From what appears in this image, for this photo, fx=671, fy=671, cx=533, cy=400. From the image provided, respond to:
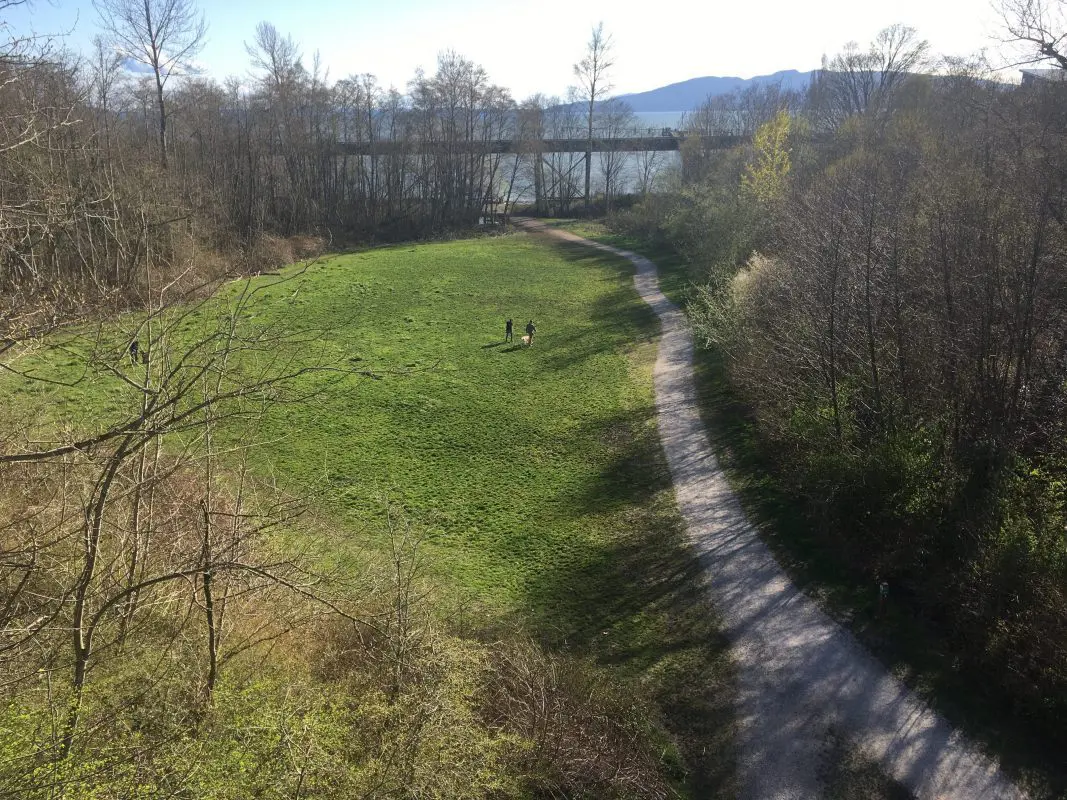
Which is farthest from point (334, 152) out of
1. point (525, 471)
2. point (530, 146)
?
point (525, 471)

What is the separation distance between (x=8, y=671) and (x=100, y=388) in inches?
620

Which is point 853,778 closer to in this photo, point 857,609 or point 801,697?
point 801,697

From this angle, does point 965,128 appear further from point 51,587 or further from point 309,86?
point 309,86

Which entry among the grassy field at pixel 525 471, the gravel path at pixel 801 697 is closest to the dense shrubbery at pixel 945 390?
the gravel path at pixel 801 697

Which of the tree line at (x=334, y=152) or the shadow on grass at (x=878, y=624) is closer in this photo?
the shadow on grass at (x=878, y=624)

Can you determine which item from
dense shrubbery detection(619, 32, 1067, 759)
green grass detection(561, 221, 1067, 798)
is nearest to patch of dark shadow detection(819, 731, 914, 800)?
green grass detection(561, 221, 1067, 798)

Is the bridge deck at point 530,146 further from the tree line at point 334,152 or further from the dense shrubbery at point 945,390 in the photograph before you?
the dense shrubbery at point 945,390

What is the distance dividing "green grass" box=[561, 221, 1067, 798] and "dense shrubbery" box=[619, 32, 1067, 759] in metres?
0.24

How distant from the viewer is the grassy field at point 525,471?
1045 cm

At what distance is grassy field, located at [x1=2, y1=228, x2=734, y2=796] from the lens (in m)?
10.4

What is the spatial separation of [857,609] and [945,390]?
4.41 m

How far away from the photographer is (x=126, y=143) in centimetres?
2989

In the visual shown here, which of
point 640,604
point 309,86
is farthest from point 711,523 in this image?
point 309,86

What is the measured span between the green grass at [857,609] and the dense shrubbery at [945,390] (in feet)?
0.78
